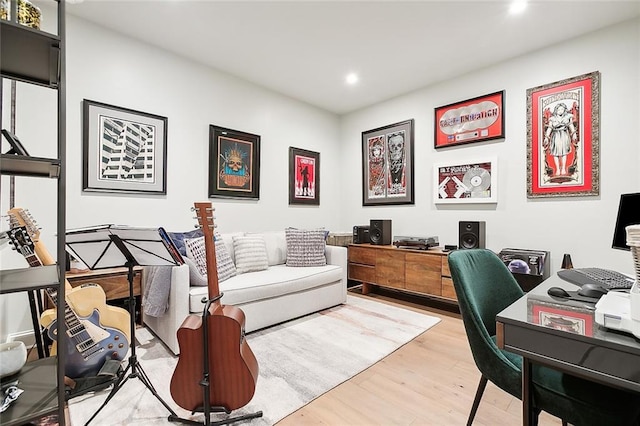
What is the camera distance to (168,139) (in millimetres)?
3035

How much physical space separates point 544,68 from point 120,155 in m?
4.15

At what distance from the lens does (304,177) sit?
432 centimetres

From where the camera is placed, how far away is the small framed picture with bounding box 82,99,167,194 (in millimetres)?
2572

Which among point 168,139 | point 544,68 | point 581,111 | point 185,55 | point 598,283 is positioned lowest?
point 598,283

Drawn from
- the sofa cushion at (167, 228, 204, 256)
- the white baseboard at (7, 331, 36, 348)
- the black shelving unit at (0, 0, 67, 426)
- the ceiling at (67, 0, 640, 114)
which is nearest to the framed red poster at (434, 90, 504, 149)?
the ceiling at (67, 0, 640, 114)

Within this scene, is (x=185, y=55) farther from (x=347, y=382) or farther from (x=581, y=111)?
(x=581, y=111)

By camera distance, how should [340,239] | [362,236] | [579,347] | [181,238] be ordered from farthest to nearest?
[340,239] → [362,236] → [181,238] → [579,347]

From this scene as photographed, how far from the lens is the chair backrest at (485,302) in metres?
1.11

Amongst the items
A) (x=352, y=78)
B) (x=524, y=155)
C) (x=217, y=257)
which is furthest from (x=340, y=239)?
(x=524, y=155)

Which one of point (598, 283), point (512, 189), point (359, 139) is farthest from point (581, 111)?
point (359, 139)

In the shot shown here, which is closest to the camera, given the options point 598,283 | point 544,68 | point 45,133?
point 598,283

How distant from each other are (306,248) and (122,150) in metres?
2.04

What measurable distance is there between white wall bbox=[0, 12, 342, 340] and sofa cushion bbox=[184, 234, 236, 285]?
0.59m

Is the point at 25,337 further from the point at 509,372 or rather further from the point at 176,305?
the point at 509,372
